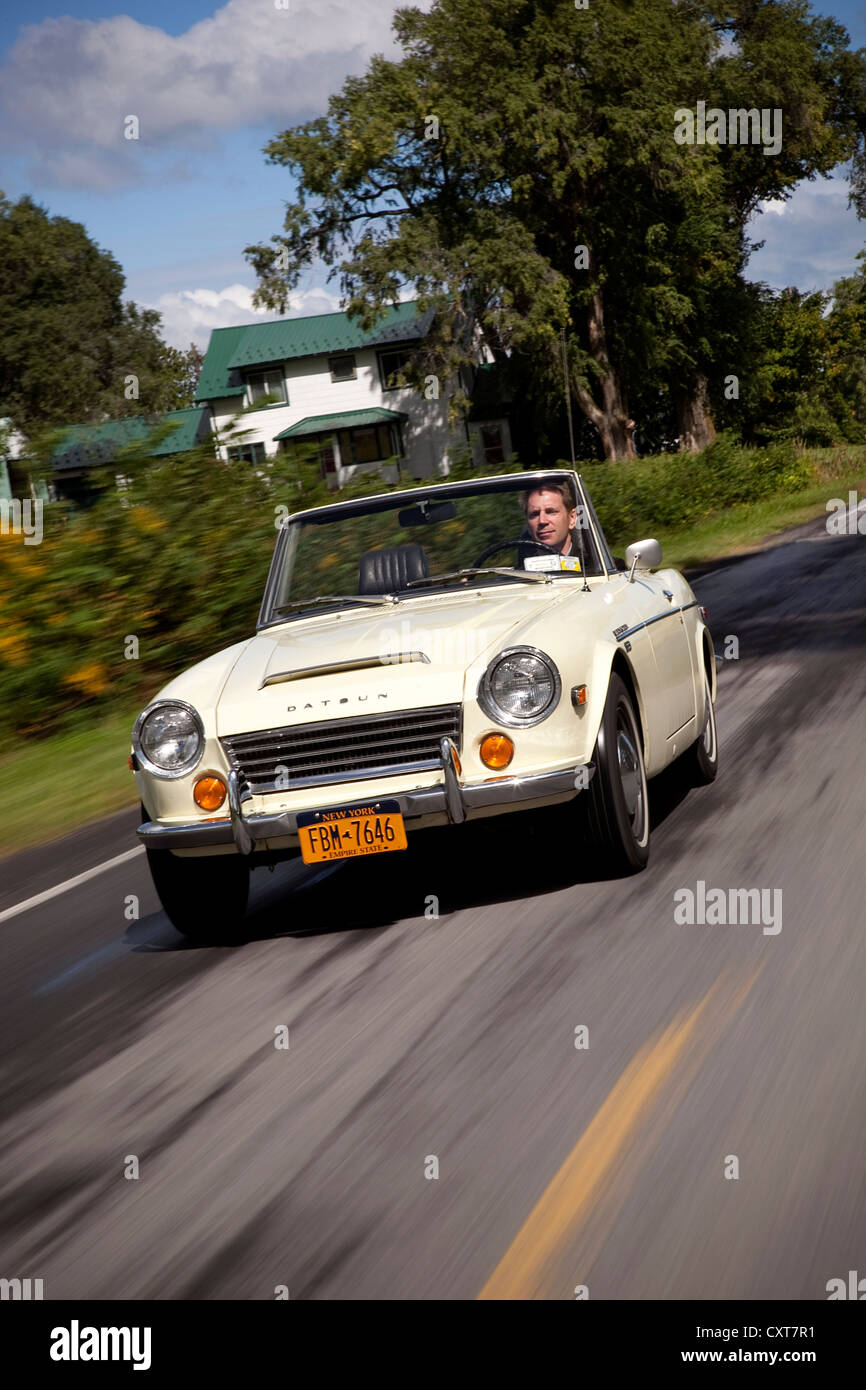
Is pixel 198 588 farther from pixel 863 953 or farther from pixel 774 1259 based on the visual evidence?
pixel 774 1259

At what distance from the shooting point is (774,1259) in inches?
113

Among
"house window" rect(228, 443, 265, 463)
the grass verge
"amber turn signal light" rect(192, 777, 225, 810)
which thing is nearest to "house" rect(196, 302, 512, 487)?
"house window" rect(228, 443, 265, 463)

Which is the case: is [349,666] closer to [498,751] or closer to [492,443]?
[498,751]

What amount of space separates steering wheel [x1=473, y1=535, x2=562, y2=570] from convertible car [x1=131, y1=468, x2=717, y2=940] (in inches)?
9.8

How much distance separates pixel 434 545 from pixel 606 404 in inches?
1633

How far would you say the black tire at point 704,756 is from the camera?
24.1 ft

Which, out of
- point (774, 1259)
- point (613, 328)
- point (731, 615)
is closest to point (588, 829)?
point (774, 1259)

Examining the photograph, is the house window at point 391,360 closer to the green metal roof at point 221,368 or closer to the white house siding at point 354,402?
the white house siding at point 354,402

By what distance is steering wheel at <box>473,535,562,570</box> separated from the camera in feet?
22.1

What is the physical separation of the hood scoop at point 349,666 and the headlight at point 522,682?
289mm

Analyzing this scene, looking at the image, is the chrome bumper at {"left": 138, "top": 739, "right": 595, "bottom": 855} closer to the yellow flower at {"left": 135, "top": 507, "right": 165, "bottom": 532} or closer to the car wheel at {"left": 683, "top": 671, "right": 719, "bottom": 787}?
the car wheel at {"left": 683, "top": 671, "right": 719, "bottom": 787}

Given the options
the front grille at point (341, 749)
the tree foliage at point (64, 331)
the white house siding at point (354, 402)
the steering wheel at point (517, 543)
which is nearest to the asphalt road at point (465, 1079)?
the front grille at point (341, 749)

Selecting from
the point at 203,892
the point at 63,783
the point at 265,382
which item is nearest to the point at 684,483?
the point at 63,783
